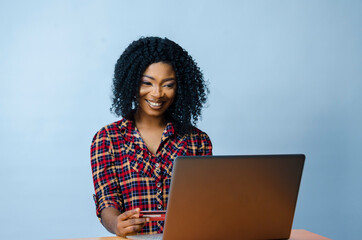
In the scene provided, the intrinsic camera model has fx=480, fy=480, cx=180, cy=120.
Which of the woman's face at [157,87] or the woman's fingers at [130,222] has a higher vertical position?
the woman's face at [157,87]

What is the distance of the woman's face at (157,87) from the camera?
1871 mm

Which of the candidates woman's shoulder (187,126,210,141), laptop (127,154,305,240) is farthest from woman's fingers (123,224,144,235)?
woman's shoulder (187,126,210,141)

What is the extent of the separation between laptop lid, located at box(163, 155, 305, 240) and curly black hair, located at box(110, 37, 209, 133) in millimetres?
733

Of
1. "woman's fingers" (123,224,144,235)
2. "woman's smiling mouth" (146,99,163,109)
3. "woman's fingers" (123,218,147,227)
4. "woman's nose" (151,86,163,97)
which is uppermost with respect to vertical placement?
"woman's nose" (151,86,163,97)

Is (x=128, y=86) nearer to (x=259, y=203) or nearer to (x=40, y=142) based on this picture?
(x=259, y=203)

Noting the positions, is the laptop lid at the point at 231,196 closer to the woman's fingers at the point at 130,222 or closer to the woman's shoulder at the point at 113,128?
the woman's fingers at the point at 130,222

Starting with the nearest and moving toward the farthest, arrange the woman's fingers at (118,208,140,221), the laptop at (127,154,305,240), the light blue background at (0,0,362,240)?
the laptop at (127,154,305,240), the woman's fingers at (118,208,140,221), the light blue background at (0,0,362,240)

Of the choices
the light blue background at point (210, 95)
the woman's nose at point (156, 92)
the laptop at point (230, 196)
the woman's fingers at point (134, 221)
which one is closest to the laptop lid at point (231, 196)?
the laptop at point (230, 196)

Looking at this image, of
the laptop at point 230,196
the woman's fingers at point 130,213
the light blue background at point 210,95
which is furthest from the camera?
the light blue background at point 210,95

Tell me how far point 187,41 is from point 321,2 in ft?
3.20

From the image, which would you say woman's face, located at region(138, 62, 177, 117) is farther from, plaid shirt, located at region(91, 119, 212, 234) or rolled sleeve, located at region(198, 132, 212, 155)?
rolled sleeve, located at region(198, 132, 212, 155)

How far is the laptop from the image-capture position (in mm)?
1188

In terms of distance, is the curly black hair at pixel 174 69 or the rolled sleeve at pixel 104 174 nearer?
the rolled sleeve at pixel 104 174

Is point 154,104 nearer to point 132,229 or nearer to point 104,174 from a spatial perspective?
point 104,174
